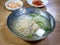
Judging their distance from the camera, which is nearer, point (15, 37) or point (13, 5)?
point (15, 37)

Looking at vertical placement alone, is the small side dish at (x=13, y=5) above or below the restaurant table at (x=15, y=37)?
above

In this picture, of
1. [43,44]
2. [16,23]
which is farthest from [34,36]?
[16,23]

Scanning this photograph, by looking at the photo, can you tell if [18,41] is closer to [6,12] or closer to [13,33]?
[13,33]

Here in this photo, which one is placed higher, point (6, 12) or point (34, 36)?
point (6, 12)

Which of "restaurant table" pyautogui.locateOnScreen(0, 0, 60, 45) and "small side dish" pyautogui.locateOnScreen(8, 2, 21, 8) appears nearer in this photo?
"restaurant table" pyautogui.locateOnScreen(0, 0, 60, 45)

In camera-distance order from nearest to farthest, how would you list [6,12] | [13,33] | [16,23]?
[13,33]
[16,23]
[6,12]

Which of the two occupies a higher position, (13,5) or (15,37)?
(13,5)

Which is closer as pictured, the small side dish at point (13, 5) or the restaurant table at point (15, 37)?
the restaurant table at point (15, 37)

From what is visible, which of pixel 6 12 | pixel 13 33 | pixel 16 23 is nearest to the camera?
pixel 13 33

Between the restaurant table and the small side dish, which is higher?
the small side dish

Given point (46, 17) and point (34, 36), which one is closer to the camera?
point (34, 36)
